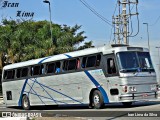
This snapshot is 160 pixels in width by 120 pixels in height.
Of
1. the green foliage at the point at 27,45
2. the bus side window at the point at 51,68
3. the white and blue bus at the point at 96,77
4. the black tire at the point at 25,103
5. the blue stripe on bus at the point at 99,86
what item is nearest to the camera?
the white and blue bus at the point at 96,77

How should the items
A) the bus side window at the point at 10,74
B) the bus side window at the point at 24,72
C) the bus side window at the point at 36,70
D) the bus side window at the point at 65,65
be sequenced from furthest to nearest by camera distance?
1. the bus side window at the point at 10,74
2. the bus side window at the point at 24,72
3. the bus side window at the point at 36,70
4. the bus side window at the point at 65,65

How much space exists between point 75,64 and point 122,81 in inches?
138

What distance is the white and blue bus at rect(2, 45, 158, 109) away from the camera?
760 inches

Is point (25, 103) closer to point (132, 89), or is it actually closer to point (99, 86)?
point (99, 86)

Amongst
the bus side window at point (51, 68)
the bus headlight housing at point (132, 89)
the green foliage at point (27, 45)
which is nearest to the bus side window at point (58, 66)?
the bus side window at point (51, 68)

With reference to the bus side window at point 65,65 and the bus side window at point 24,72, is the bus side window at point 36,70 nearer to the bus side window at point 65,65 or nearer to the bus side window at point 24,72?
the bus side window at point 24,72

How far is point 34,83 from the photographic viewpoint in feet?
82.3

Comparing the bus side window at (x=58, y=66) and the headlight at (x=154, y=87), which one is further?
the bus side window at (x=58, y=66)

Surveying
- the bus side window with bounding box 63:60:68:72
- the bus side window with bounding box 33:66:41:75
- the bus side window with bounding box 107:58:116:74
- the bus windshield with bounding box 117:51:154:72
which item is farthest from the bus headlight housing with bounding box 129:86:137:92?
the bus side window with bounding box 33:66:41:75

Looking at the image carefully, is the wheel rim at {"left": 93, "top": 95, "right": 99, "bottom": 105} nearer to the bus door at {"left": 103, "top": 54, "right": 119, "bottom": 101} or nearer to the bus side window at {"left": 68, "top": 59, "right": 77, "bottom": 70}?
the bus door at {"left": 103, "top": 54, "right": 119, "bottom": 101}

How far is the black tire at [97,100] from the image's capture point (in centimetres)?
1998

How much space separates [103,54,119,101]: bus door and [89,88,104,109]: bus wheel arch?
0.63m

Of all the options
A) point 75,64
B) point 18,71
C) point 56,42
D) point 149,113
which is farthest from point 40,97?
point 56,42

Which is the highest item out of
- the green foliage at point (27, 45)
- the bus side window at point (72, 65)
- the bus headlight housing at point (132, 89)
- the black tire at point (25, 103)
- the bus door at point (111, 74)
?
the green foliage at point (27, 45)
